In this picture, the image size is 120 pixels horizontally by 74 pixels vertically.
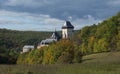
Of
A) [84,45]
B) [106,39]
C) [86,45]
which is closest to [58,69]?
[106,39]

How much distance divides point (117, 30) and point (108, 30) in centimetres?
229

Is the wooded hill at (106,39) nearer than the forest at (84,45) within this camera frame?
No

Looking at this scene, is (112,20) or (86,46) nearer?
(112,20)

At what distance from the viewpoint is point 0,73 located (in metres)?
17.3

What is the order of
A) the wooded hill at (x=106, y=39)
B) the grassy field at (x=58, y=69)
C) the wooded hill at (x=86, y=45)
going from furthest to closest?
the wooded hill at (x=106, y=39), the wooded hill at (x=86, y=45), the grassy field at (x=58, y=69)

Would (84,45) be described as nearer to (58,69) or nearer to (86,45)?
(86,45)

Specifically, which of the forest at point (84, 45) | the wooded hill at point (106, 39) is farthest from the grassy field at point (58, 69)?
the wooded hill at point (106, 39)

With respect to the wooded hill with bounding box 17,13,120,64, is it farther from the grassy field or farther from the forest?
the grassy field

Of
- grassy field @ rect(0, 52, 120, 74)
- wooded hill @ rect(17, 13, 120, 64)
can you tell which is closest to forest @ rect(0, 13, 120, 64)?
wooded hill @ rect(17, 13, 120, 64)

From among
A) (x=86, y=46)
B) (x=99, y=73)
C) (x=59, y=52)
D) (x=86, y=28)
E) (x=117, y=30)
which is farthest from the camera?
(x=86, y=28)

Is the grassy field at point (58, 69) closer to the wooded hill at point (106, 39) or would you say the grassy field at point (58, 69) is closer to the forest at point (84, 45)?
the forest at point (84, 45)

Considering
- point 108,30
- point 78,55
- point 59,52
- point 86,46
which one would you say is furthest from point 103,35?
point 78,55

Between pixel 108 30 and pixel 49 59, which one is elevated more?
pixel 108 30

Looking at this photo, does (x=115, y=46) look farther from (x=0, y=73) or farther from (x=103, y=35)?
(x=0, y=73)
